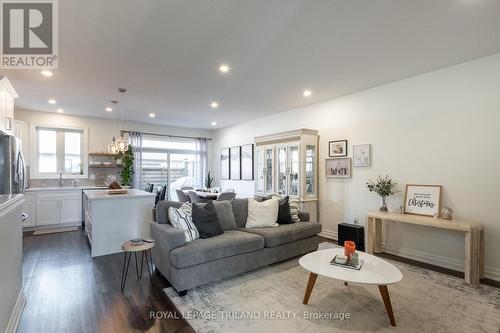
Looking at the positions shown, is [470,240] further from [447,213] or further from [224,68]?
[224,68]

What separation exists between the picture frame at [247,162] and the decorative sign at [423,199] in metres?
3.96

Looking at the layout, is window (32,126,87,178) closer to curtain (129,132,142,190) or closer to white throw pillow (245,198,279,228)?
curtain (129,132,142,190)

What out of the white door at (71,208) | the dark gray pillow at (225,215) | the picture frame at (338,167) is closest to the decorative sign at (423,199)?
the picture frame at (338,167)

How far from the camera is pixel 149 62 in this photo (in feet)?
10.8

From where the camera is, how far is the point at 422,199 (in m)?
3.69

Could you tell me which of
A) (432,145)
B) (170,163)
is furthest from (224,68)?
(170,163)

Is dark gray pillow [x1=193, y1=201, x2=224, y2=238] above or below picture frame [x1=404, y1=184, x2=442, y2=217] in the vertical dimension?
below

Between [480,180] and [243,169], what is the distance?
5.18 meters

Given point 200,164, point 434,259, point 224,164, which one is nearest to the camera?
point 434,259

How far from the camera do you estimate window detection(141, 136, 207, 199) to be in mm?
7578

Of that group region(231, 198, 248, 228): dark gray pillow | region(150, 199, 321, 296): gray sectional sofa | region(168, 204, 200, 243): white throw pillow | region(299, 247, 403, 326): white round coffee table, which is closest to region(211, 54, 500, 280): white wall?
region(150, 199, 321, 296): gray sectional sofa

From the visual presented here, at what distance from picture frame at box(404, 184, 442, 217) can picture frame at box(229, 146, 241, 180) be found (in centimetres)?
456

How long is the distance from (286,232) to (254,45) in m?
2.49

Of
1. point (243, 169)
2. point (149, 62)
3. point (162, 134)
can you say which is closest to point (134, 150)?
point (162, 134)
